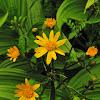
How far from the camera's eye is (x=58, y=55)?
133 centimetres

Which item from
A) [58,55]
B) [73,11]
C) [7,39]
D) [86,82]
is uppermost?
[73,11]

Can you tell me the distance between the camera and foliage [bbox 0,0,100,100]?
95cm

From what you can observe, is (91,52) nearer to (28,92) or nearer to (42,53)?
(42,53)

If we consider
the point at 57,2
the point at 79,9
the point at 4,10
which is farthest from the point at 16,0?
the point at 79,9

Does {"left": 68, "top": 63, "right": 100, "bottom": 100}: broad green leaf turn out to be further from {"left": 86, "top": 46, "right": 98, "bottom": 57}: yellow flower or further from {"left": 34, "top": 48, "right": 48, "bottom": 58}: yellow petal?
{"left": 34, "top": 48, "right": 48, "bottom": 58}: yellow petal

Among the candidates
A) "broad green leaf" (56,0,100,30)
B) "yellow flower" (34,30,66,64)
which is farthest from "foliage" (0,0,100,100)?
"yellow flower" (34,30,66,64)

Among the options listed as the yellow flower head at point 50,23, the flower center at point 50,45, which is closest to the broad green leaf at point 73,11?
the yellow flower head at point 50,23

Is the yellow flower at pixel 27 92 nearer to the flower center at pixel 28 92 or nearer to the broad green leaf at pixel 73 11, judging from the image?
the flower center at pixel 28 92

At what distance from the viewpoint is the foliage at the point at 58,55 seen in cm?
95

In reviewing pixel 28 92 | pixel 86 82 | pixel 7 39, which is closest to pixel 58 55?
pixel 86 82

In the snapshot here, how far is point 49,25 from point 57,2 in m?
0.70

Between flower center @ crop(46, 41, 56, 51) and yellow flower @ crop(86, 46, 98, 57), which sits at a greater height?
flower center @ crop(46, 41, 56, 51)

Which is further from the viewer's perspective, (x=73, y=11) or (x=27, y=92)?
(x=73, y=11)

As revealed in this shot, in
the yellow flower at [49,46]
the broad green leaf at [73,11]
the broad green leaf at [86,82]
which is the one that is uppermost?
the broad green leaf at [73,11]
